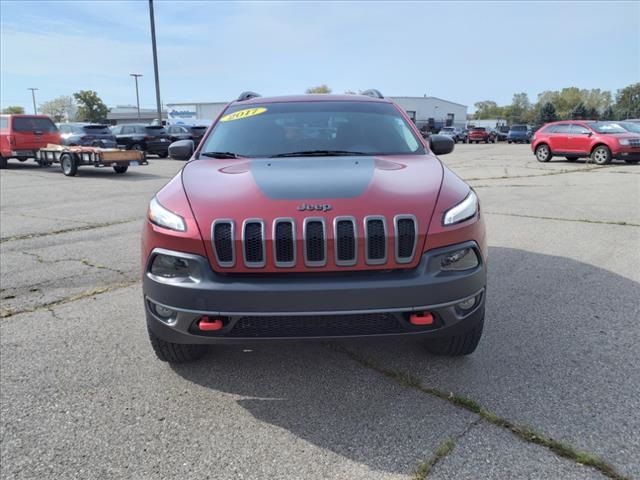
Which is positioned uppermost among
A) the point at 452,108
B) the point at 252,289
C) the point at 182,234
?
the point at 452,108

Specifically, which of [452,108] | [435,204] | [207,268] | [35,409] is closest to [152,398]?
[35,409]

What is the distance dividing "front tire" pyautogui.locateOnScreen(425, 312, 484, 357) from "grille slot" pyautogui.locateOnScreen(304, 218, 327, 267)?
1.03 m

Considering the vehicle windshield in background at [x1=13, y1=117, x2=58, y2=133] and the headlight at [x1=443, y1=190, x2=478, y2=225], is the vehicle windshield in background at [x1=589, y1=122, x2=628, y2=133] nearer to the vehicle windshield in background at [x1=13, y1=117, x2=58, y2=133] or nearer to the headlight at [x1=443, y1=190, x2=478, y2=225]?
the headlight at [x1=443, y1=190, x2=478, y2=225]

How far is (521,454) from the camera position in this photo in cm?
230

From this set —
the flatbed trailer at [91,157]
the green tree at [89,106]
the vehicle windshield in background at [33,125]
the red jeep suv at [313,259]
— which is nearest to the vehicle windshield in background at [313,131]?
the red jeep suv at [313,259]

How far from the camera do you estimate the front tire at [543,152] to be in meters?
20.2

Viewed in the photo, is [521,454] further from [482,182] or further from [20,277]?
[482,182]

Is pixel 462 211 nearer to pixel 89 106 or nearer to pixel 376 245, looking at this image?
pixel 376 245

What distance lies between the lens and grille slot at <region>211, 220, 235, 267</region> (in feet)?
8.22

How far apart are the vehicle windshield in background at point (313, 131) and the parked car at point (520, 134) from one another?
4587 centimetres

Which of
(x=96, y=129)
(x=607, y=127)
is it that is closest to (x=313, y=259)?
(x=607, y=127)

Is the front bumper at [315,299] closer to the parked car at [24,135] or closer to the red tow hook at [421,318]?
the red tow hook at [421,318]

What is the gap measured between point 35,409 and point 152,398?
624 millimetres

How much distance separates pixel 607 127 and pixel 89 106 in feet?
302
